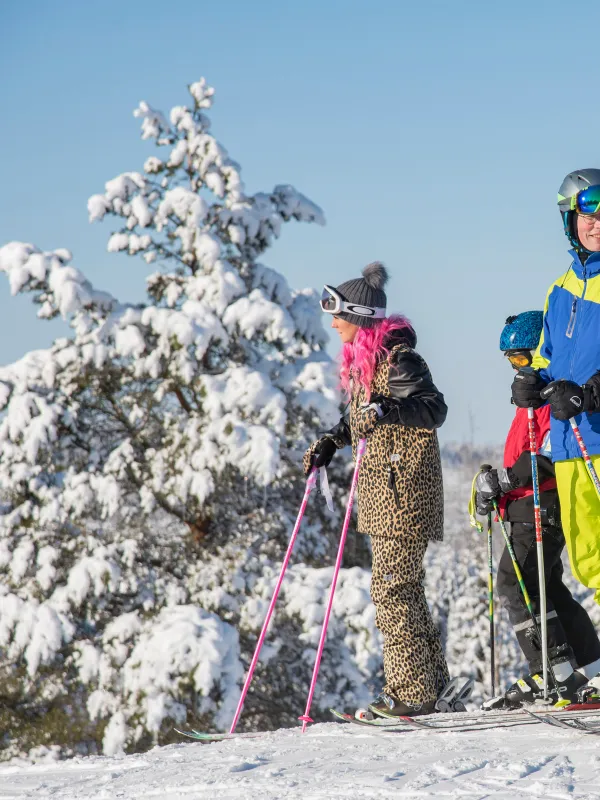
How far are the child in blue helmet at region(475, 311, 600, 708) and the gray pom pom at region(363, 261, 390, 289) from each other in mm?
711

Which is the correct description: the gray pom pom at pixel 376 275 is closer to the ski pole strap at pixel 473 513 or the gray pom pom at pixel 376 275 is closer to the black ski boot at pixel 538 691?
the ski pole strap at pixel 473 513

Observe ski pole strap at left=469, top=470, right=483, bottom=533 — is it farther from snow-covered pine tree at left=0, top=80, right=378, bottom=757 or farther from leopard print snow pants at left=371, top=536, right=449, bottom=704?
snow-covered pine tree at left=0, top=80, right=378, bottom=757

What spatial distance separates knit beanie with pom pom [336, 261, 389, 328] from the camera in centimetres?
506

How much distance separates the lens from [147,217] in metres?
13.5

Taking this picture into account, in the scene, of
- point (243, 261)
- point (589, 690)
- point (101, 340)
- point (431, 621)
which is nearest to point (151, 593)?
point (101, 340)

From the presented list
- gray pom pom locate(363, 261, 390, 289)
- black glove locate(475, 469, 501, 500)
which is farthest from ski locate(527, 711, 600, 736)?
gray pom pom locate(363, 261, 390, 289)

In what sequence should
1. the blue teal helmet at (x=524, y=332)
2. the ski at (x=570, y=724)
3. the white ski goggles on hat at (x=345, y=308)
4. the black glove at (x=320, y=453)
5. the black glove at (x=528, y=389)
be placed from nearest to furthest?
the ski at (x=570, y=724)
the black glove at (x=528, y=389)
the blue teal helmet at (x=524, y=332)
the white ski goggles on hat at (x=345, y=308)
the black glove at (x=320, y=453)

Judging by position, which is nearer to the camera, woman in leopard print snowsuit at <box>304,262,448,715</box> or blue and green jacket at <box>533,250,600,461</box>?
blue and green jacket at <box>533,250,600,461</box>

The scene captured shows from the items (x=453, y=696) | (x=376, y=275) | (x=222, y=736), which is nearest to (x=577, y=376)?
(x=376, y=275)

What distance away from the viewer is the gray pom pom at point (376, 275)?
16.9 feet

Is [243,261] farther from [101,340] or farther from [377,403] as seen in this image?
[377,403]

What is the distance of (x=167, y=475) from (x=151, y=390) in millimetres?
1417

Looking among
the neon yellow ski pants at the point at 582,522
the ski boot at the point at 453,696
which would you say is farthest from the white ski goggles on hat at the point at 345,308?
the ski boot at the point at 453,696

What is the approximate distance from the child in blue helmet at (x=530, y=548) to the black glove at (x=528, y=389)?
48 cm
